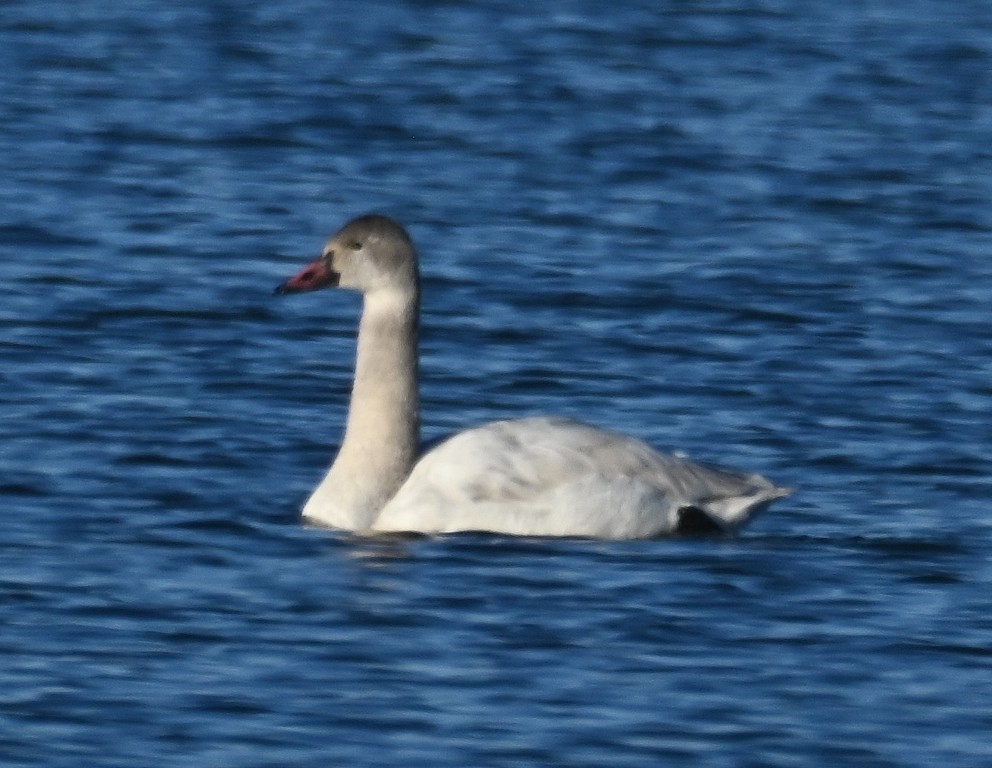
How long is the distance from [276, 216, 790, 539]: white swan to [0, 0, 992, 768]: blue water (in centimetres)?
16

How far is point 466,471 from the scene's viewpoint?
40.3 feet

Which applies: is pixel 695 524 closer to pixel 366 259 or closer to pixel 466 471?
pixel 466 471

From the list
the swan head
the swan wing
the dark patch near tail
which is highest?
the swan head

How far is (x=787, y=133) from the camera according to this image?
2445cm

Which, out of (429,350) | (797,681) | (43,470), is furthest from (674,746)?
(429,350)

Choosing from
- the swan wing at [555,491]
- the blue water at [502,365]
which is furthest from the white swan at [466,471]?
the blue water at [502,365]

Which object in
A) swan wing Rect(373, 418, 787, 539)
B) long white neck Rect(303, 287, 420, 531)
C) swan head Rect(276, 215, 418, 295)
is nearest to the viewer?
swan wing Rect(373, 418, 787, 539)

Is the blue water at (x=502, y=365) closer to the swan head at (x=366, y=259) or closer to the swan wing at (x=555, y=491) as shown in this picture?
the swan wing at (x=555, y=491)

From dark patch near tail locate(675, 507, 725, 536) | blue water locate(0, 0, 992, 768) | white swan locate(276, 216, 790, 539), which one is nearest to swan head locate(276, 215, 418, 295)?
white swan locate(276, 216, 790, 539)

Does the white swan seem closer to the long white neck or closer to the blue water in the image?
the long white neck

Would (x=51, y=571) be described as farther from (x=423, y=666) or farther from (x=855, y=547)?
(x=855, y=547)

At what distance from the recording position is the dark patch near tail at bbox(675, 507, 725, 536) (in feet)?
40.6

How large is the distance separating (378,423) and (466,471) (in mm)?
585

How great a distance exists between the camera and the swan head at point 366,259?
1289 cm
